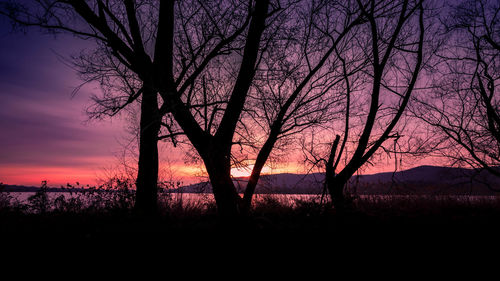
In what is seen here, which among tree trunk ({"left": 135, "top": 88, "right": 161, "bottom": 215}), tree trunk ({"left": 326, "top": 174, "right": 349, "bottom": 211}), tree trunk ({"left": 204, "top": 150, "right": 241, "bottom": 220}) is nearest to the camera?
tree trunk ({"left": 204, "top": 150, "right": 241, "bottom": 220})

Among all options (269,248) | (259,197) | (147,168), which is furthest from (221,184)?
(259,197)

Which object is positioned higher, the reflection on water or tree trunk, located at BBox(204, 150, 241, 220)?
tree trunk, located at BBox(204, 150, 241, 220)

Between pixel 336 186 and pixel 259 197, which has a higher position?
pixel 336 186

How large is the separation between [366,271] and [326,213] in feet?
8.33

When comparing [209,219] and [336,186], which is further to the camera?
[336,186]

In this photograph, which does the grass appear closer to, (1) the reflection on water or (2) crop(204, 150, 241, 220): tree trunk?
(1) the reflection on water

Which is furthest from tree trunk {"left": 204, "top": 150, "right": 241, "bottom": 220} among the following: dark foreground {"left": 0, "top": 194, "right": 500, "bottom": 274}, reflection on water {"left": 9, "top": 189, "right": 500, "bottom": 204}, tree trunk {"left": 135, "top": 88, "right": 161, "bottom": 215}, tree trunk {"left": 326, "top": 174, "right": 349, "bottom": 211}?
reflection on water {"left": 9, "top": 189, "right": 500, "bottom": 204}

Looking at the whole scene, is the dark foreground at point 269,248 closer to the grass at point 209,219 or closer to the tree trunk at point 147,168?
the grass at point 209,219

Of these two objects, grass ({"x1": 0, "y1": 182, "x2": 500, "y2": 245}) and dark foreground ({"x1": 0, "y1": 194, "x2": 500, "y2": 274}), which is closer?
dark foreground ({"x1": 0, "y1": 194, "x2": 500, "y2": 274})

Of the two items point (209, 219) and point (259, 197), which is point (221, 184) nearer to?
point (209, 219)

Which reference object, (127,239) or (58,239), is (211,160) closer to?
(127,239)

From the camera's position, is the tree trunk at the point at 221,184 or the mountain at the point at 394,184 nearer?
the tree trunk at the point at 221,184

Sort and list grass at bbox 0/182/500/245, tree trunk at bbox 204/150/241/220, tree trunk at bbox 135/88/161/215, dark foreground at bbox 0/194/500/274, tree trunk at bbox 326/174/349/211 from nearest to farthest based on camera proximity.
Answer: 1. dark foreground at bbox 0/194/500/274
2. grass at bbox 0/182/500/245
3. tree trunk at bbox 204/150/241/220
4. tree trunk at bbox 135/88/161/215
5. tree trunk at bbox 326/174/349/211

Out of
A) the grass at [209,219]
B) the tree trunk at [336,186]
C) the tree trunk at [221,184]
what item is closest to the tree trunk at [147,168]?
the grass at [209,219]
